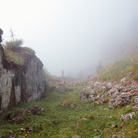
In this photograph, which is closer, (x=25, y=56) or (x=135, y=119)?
(x=135, y=119)

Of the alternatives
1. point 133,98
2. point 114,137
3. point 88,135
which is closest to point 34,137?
point 88,135

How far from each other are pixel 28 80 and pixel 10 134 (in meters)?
9.88

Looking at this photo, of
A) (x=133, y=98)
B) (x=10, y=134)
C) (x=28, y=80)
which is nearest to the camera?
(x=10, y=134)

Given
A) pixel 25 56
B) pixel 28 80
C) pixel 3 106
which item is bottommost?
pixel 3 106

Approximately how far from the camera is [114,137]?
215 inches

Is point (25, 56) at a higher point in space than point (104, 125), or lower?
higher

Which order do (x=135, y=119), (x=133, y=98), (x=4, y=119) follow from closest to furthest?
(x=135, y=119), (x=4, y=119), (x=133, y=98)

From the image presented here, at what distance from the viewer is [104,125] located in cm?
710

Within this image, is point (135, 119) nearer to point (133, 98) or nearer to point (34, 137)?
point (133, 98)

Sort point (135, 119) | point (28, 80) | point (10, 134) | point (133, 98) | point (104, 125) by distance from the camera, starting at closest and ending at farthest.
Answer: point (10, 134)
point (135, 119)
point (104, 125)
point (133, 98)
point (28, 80)

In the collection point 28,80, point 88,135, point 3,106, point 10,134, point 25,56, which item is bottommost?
point 88,135

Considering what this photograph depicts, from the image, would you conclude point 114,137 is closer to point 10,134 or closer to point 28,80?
point 10,134

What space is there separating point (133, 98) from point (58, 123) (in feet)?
22.3

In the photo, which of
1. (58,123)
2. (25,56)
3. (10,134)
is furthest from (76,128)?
(25,56)
